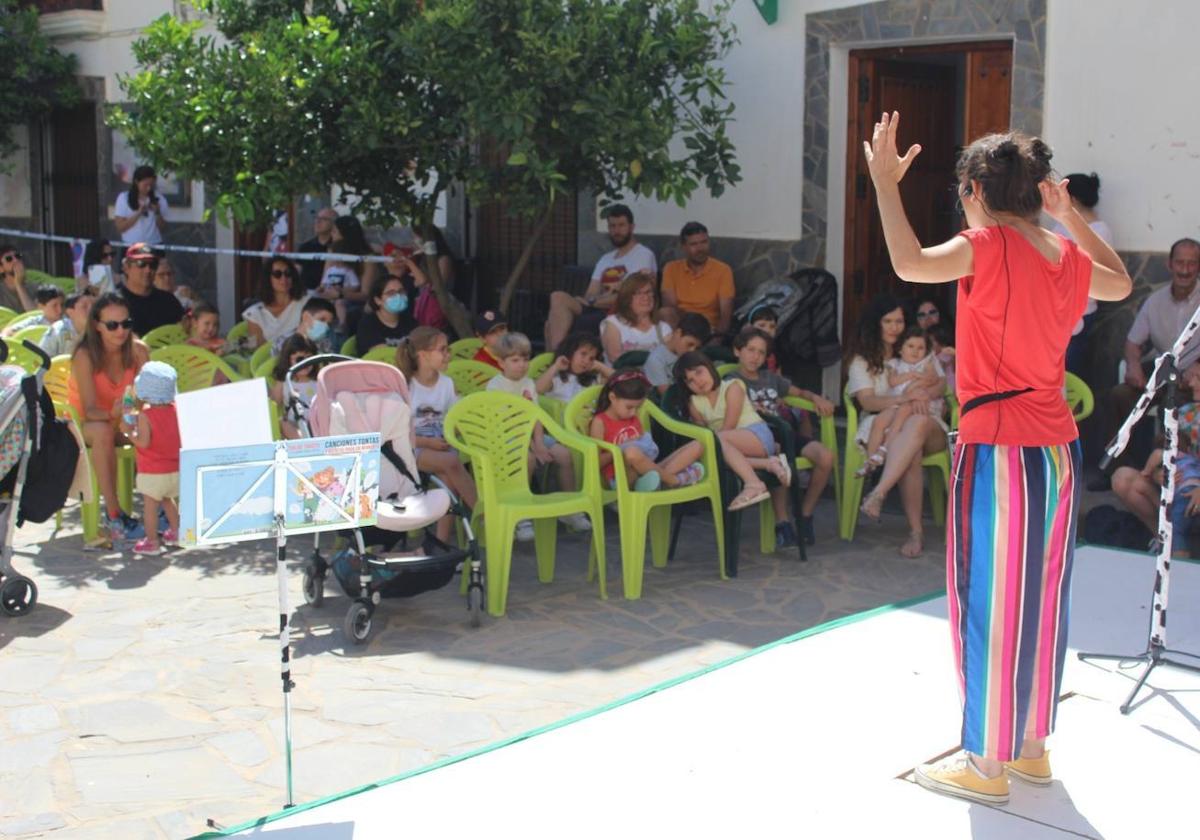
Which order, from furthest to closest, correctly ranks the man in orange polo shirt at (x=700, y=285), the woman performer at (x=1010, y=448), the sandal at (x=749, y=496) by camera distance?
the man in orange polo shirt at (x=700, y=285), the sandal at (x=749, y=496), the woman performer at (x=1010, y=448)

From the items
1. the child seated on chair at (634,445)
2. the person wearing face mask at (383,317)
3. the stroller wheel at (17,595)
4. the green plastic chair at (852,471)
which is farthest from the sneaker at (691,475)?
the stroller wheel at (17,595)

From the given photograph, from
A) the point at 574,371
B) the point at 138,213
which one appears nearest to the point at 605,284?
the point at 574,371

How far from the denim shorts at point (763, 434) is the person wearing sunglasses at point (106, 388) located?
3257 mm

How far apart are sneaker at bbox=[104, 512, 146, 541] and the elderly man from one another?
5091 millimetres

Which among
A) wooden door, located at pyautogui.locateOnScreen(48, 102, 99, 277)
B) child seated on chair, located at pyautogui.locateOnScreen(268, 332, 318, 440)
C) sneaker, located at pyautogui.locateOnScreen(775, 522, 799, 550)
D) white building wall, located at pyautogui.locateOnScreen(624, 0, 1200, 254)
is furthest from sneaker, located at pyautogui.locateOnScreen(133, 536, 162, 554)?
wooden door, located at pyautogui.locateOnScreen(48, 102, 99, 277)

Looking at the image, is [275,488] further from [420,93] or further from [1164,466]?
[420,93]

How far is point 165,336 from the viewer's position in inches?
402

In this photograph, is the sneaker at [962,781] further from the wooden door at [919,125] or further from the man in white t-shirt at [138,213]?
the man in white t-shirt at [138,213]

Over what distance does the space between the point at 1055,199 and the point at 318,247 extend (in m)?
9.09

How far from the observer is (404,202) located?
9984 millimetres

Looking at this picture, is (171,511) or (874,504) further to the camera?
(171,511)

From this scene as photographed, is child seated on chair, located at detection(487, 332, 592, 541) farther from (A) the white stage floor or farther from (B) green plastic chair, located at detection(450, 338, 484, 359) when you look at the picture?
(A) the white stage floor

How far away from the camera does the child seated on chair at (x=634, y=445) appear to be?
24.2ft

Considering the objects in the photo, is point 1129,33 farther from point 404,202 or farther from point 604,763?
point 604,763
